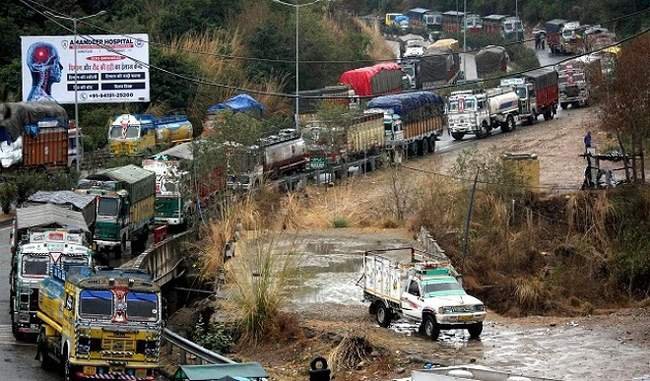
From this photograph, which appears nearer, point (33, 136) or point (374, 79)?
point (33, 136)

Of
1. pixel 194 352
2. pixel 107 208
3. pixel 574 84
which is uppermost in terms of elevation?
pixel 574 84

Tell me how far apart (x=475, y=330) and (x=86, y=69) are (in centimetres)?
4373

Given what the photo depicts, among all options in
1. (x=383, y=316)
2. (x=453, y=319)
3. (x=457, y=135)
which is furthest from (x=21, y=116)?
(x=453, y=319)

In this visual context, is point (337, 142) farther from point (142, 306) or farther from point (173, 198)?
point (142, 306)

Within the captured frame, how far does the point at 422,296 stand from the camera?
35.5m

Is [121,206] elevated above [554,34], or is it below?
below

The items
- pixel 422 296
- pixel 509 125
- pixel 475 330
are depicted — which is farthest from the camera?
pixel 509 125

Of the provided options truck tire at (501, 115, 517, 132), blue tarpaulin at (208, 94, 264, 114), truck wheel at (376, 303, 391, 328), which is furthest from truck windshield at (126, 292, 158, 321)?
truck tire at (501, 115, 517, 132)

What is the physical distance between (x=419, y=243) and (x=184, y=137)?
29213 mm

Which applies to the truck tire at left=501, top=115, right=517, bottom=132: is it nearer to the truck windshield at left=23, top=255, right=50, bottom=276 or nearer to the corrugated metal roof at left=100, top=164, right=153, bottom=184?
the corrugated metal roof at left=100, top=164, right=153, bottom=184

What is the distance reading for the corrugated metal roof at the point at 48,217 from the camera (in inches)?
1542

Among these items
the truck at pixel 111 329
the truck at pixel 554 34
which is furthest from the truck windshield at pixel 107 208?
the truck at pixel 554 34

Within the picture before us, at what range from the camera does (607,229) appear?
161ft

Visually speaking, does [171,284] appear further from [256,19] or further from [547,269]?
[256,19]
